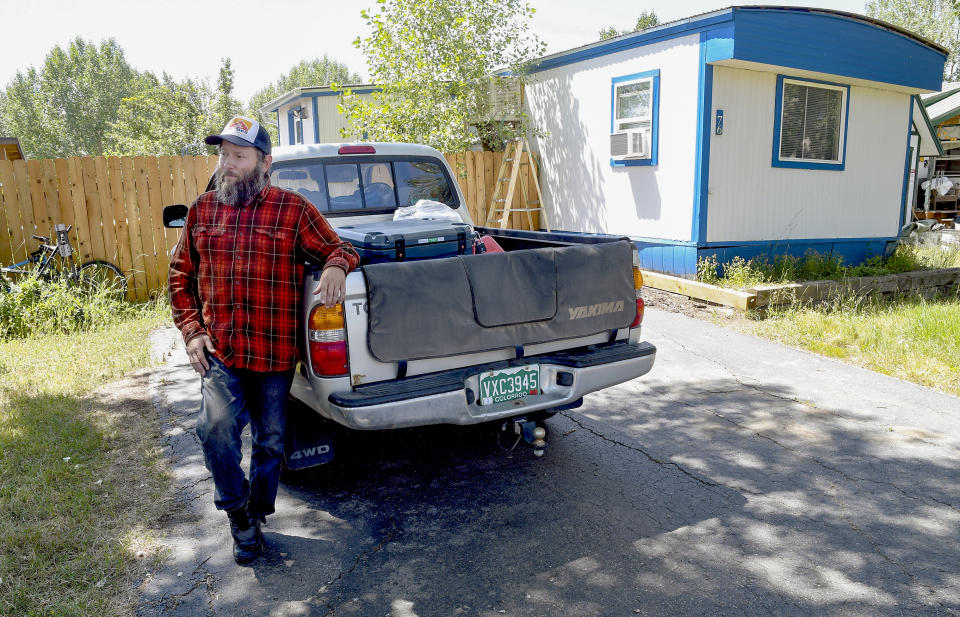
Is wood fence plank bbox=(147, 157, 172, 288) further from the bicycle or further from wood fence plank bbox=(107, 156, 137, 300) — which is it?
the bicycle

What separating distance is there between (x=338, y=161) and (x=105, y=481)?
8.89 feet

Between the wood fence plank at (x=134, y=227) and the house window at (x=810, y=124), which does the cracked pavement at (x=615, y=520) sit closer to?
the wood fence plank at (x=134, y=227)

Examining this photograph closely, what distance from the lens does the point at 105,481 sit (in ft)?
13.7

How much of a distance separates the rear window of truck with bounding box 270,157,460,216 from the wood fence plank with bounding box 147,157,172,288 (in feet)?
19.5

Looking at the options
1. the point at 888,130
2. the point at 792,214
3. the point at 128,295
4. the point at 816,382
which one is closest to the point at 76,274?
the point at 128,295

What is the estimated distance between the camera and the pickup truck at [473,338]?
3332 mm

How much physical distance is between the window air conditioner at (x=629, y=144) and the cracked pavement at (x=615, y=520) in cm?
606

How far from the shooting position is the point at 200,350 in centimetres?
307

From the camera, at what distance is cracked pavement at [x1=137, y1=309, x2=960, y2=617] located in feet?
9.88

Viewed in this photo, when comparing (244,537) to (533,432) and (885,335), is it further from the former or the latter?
(885,335)

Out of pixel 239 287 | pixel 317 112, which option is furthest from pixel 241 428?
pixel 317 112

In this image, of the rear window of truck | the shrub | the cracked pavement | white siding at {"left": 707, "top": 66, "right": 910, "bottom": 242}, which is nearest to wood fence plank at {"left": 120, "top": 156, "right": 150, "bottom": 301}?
the shrub

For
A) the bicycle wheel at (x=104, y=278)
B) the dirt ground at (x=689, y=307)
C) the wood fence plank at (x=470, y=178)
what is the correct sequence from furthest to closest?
the wood fence plank at (x=470, y=178)
the bicycle wheel at (x=104, y=278)
the dirt ground at (x=689, y=307)

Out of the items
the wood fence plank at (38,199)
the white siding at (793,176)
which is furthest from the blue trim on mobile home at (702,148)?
the wood fence plank at (38,199)
